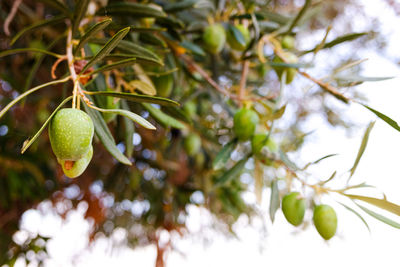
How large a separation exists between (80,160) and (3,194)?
1.58 m

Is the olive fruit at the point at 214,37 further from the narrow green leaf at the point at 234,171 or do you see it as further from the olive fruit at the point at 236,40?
the narrow green leaf at the point at 234,171

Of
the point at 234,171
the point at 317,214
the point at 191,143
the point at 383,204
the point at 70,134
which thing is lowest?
the point at 191,143

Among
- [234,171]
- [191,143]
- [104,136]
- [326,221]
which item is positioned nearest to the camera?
[104,136]

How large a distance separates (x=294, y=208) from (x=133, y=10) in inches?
28.8

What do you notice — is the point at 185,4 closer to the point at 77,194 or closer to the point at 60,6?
the point at 60,6

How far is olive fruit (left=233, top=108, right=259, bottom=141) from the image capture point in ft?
3.28

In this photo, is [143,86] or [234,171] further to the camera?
[234,171]

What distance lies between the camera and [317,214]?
85cm

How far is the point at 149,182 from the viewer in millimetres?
2396

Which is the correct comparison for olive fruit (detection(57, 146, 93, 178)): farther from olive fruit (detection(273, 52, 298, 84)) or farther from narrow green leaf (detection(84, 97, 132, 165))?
olive fruit (detection(273, 52, 298, 84))

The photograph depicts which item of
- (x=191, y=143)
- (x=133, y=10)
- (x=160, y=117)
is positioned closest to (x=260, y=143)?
(x=160, y=117)

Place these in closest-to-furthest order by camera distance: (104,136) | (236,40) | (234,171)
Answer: (104,136) < (234,171) < (236,40)

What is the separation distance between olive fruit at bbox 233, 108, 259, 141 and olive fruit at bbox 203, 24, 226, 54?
30cm

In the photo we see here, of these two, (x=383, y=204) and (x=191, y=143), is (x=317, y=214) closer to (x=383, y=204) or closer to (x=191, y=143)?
(x=383, y=204)
